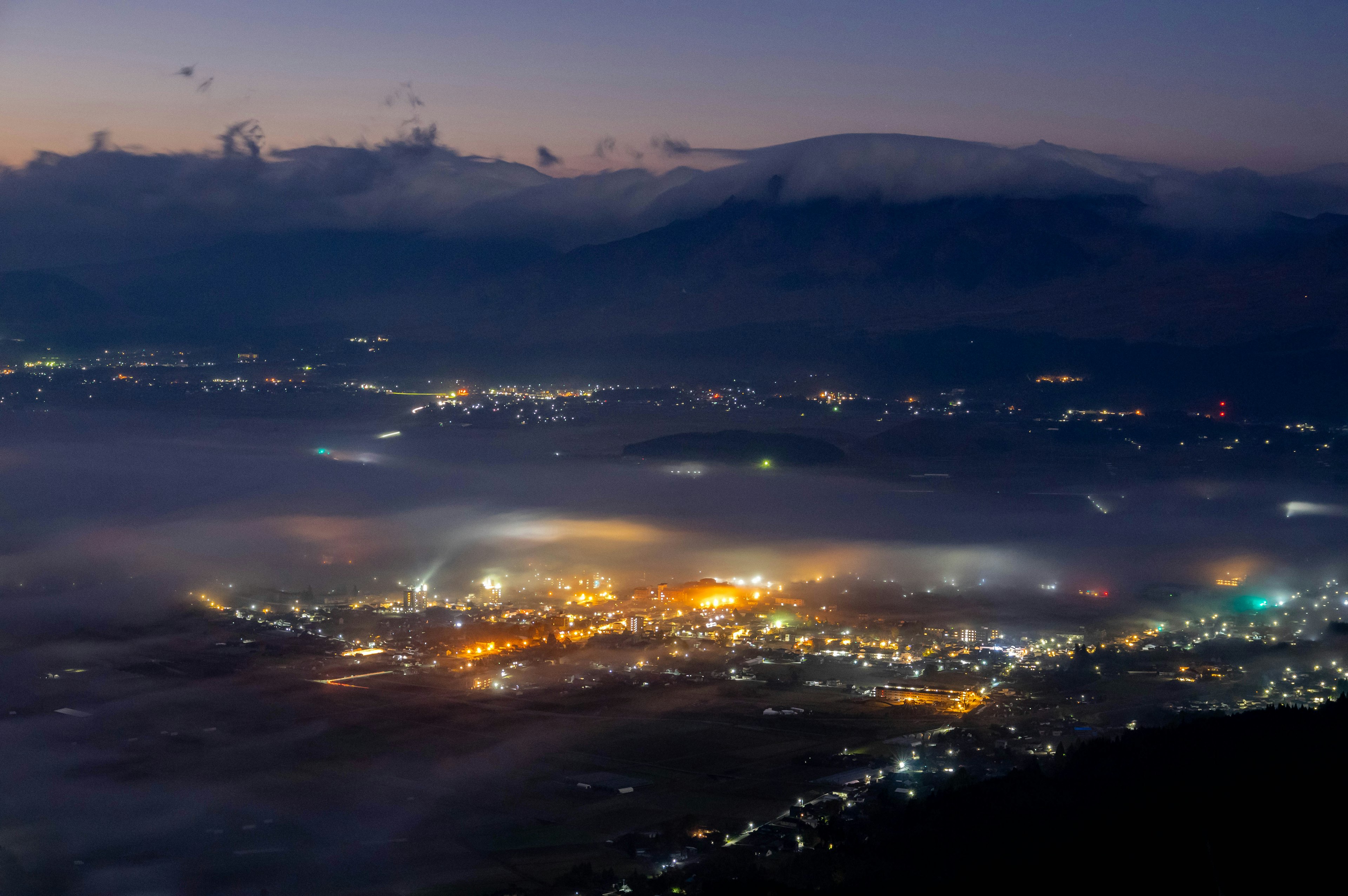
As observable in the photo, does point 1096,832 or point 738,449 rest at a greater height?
point 738,449

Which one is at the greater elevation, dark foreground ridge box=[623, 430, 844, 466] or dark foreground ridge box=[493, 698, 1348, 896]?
dark foreground ridge box=[623, 430, 844, 466]

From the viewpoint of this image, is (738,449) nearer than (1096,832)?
No

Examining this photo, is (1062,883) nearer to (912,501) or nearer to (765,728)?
(765,728)

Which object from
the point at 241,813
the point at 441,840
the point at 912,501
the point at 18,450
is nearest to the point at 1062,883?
the point at 441,840

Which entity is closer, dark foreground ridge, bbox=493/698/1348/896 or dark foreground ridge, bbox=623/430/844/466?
dark foreground ridge, bbox=493/698/1348/896
